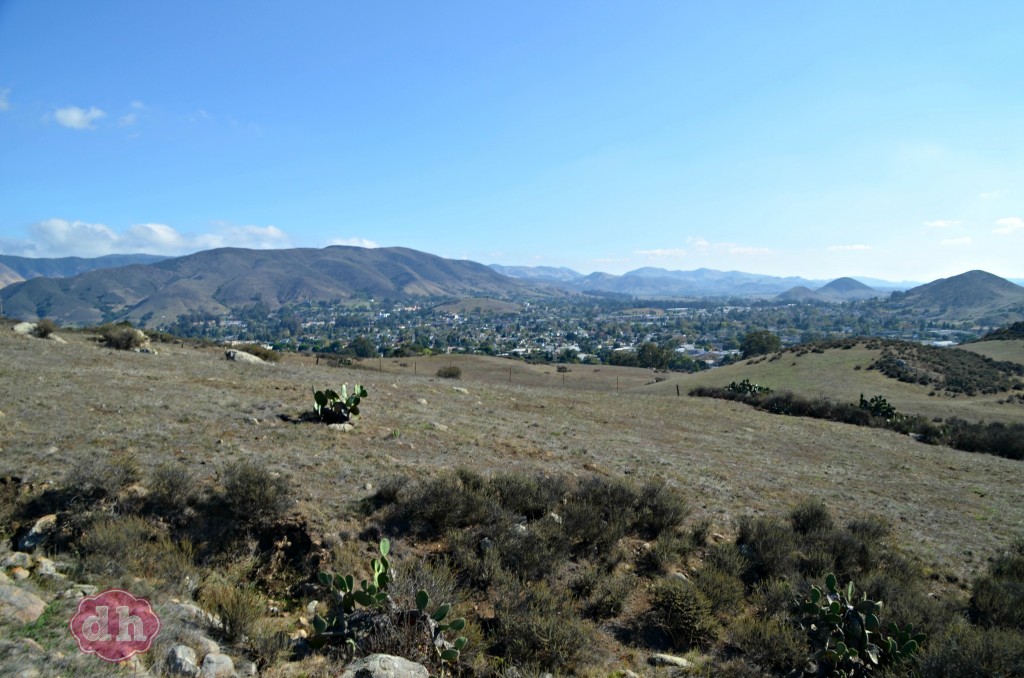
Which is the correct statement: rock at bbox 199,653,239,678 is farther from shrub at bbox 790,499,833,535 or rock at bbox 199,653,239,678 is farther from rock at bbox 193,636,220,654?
shrub at bbox 790,499,833,535

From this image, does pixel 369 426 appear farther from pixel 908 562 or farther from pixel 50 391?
pixel 908 562

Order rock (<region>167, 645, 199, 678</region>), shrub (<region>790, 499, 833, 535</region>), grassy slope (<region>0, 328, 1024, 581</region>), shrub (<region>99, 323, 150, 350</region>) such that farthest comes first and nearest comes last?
shrub (<region>99, 323, 150, 350</region>) < shrub (<region>790, 499, 833, 535</region>) < grassy slope (<region>0, 328, 1024, 581</region>) < rock (<region>167, 645, 199, 678</region>)

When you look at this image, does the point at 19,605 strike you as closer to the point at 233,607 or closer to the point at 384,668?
the point at 233,607

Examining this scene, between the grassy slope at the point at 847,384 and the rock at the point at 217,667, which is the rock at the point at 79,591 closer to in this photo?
the rock at the point at 217,667

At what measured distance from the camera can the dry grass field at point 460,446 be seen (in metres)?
8.70

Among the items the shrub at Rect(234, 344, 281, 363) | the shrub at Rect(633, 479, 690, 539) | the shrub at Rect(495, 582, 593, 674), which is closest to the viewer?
the shrub at Rect(495, 582, 593, 674)

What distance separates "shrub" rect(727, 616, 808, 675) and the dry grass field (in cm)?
363

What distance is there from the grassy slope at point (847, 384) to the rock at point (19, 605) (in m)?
37.6

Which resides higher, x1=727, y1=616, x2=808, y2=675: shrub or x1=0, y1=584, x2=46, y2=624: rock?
x1=0, y1=584, x2=46, y2=624: rock

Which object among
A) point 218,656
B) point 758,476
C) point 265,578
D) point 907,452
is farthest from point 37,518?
point 907,452

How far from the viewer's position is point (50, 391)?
11.7m

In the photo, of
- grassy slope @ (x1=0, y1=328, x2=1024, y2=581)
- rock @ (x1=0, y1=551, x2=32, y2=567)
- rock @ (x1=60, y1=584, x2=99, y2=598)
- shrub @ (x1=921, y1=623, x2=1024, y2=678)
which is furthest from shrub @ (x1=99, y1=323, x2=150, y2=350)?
shrub @ (x1=921, y1=623, x2=1024, y2=678)

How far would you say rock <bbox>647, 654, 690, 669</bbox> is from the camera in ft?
18.3

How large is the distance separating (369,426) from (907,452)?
1978cm
